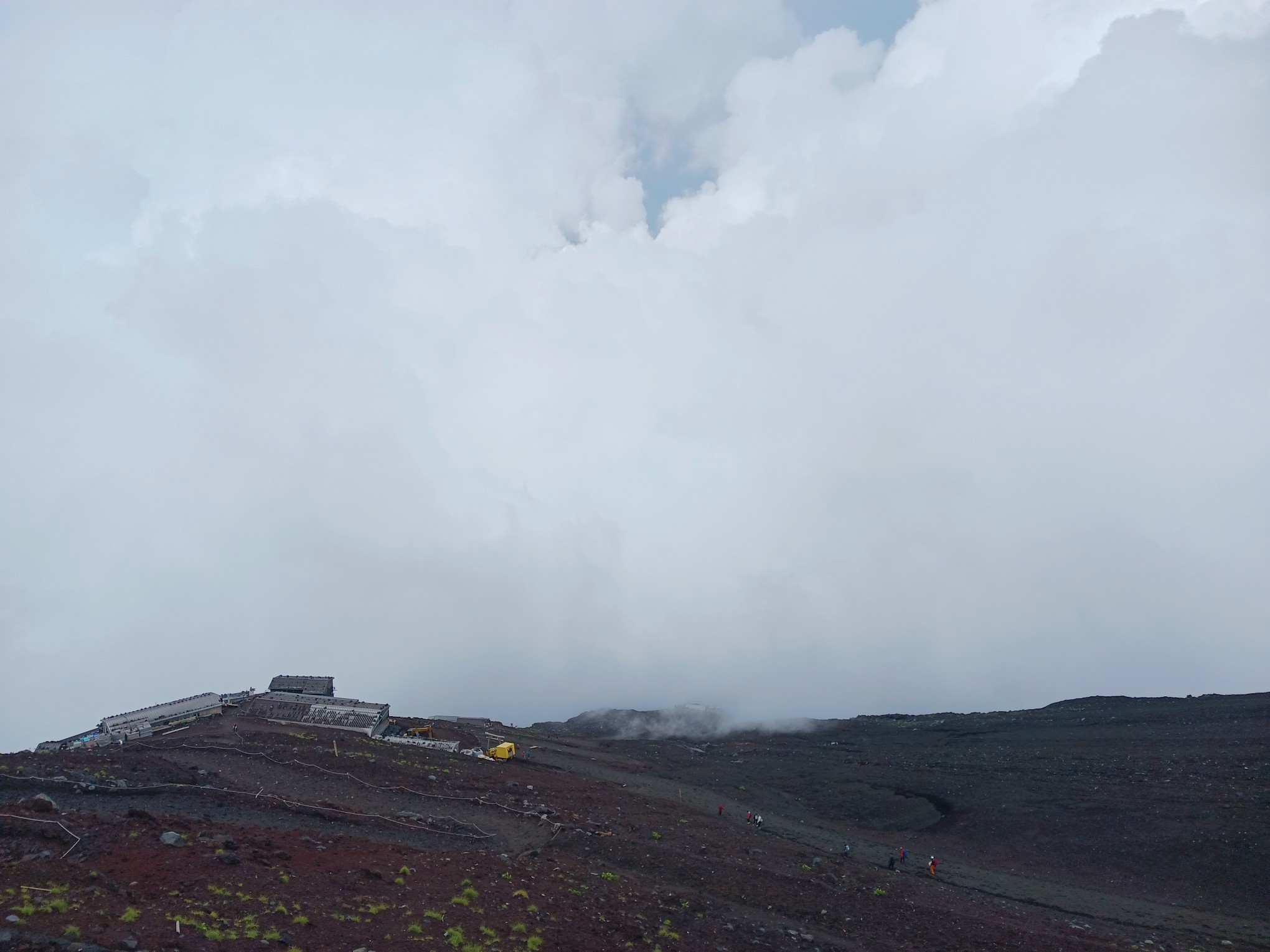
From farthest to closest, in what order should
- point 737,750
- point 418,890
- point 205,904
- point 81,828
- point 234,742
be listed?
point 737,750 < point 234,742 < point 418,890 < point 81,828 < point 205,904

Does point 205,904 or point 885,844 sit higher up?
point 205,904

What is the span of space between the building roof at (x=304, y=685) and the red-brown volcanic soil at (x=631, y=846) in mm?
14145

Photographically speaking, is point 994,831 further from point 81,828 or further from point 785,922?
point 81,828

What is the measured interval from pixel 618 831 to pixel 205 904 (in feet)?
82.3

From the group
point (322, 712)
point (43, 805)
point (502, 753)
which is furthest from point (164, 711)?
point (43, 805)

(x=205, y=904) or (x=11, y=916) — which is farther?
(x=205, y=904)

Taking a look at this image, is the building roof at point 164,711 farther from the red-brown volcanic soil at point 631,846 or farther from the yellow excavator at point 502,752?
the yellow excavator at point 502,752

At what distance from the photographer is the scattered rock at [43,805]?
2631 cm

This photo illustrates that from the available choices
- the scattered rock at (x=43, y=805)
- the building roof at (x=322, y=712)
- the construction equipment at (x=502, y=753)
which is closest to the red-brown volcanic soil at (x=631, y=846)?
the scattered rock at (x=43, y=805)

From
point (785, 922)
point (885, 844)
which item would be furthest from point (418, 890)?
point (885, 844)

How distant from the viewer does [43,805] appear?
26.7 m

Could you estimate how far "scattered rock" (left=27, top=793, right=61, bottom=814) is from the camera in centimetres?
2631

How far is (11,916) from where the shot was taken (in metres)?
19.0

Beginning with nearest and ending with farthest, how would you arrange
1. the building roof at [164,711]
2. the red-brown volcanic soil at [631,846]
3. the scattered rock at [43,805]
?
the red-brown volcanic soil at [631,846] < the scattered rock at [43,805] < the building roof at [164,711]
